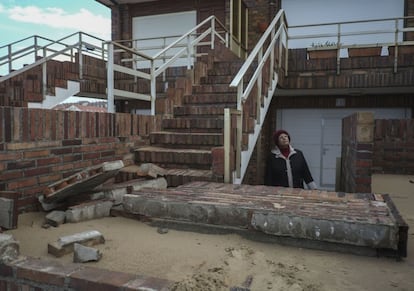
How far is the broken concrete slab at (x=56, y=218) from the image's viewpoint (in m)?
2.46

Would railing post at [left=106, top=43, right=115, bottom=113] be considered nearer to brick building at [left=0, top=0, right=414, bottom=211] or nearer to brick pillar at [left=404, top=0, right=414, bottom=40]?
brick building at [left=0, top=0, right=414, bottom=211]

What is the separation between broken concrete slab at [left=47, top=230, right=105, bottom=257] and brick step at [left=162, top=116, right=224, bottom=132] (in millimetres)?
2702

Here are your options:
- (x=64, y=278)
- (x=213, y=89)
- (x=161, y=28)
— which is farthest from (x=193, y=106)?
(x=161, y=28)

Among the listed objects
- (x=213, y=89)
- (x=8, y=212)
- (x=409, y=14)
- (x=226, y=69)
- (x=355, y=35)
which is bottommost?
(x=8, y=212)

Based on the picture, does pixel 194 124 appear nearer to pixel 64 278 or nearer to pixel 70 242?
pixel 70 242

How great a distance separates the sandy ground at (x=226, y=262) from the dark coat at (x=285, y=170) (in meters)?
1.69

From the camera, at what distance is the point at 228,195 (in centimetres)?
271

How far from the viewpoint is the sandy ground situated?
1.65 meters

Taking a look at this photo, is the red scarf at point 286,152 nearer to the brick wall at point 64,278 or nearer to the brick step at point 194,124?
the brick step at point 194,124

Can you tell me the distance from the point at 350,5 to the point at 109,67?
23.4 feet

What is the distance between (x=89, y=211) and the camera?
8.71ft

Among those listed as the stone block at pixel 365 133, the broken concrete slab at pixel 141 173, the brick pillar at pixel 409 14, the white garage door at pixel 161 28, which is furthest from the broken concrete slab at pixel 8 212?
the brick pillar at pixel 409 14

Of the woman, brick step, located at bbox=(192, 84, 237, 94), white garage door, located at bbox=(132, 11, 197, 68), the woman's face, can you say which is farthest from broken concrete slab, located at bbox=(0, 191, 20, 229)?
white garage door, located at bbox=(132, 11, 197, 68)

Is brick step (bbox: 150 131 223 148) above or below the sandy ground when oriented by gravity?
above
